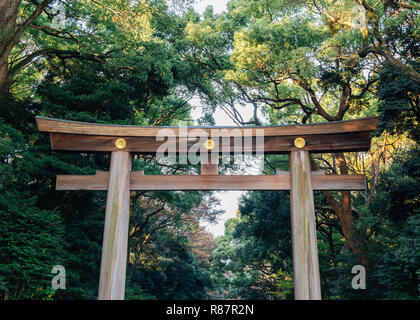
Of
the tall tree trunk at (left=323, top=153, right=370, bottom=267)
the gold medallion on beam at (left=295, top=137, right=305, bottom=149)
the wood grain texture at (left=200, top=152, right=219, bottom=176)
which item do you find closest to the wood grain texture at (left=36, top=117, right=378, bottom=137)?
the gold medallion on beam at (left=295, top=137, right=305, bottom=149)

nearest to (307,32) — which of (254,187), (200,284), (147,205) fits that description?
(254,187)

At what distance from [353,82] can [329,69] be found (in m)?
1.02

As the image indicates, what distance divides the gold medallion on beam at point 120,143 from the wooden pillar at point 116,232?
8 cm

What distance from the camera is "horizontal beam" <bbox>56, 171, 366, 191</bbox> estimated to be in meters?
4.98

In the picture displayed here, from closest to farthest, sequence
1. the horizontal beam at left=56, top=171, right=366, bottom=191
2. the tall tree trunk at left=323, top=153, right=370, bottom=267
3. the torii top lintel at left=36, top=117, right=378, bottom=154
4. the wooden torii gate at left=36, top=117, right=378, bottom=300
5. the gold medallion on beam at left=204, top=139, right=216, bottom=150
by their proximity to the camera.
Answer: the wooden torii gate at left=36, top=117, right=378, bottom=300, the horizontal beam at left=56, top=171, right=366, bottom=191, the torii top lintel at left=36, top=117, right=378, bottom=154, the gold medallion on beam at left=204, top=139, right=216, bottom=150, the tall tree trunk at left=323, top=153, right=370, bottom=267

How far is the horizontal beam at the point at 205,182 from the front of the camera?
16.3 ft

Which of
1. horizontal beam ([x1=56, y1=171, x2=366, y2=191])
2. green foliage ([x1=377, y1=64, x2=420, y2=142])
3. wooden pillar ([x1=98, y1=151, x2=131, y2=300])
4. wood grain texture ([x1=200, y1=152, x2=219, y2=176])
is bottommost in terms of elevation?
wooden pillar ([x1=98, y1=151, x2=131, y2=300])

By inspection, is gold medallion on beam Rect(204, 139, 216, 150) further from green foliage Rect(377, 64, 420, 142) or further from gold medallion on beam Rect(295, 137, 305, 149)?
green foliage Rect(377, 64, 420, 142)

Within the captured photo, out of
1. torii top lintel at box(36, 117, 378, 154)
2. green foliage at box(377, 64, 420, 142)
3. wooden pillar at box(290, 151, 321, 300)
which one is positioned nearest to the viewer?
wooden pillar at box(290, 151, 321, 300)

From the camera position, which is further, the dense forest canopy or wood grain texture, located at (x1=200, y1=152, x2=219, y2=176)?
the dense forest canopy

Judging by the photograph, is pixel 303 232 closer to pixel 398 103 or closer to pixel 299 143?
pixel 299 143

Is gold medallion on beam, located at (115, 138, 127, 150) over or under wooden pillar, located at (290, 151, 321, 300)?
over

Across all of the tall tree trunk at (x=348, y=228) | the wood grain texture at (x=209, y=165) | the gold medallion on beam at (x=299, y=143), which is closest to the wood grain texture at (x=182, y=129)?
the gold medallion on beam at (x=299, y=143)
